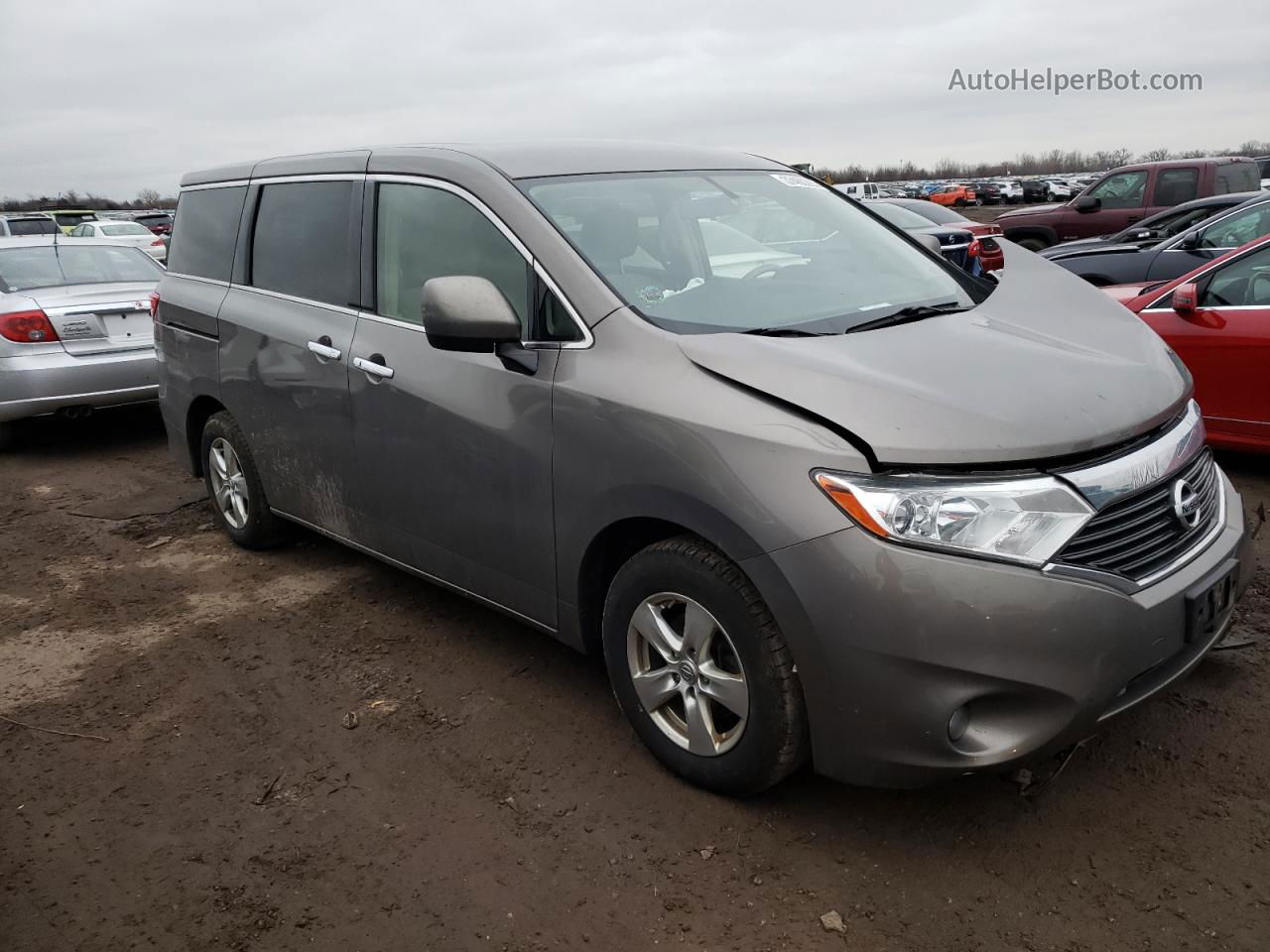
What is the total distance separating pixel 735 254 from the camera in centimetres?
354

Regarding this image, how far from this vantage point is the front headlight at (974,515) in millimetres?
2406

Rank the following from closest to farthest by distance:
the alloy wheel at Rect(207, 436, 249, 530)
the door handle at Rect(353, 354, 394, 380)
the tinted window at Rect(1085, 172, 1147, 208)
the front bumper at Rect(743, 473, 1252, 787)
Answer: the front bumper at Rect(743, 473, 1252, 787) < the door handle at Rect(353, 354, 394, 380) < the alloy wheel at Rect(207, 436, 249, 530) < the tinted window at Rect(1085, 172, 1147, 208)

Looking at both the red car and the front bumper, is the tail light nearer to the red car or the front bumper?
the front bumper

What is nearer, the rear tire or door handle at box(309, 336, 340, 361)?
door handle at box(309, 336, 340, 361)

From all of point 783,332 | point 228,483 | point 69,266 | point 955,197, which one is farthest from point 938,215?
point 955,197

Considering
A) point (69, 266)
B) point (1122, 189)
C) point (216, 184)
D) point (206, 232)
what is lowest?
point (69, 266)

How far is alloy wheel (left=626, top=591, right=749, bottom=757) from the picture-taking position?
9.21 feet

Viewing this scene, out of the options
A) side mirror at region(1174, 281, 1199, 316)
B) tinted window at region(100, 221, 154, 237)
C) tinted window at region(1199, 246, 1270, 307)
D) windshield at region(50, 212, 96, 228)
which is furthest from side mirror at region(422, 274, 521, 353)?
windshield at region(50, 212, 96, 228)

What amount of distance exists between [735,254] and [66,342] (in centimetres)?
581

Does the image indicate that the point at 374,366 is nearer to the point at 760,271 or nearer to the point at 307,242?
the point at 307,242

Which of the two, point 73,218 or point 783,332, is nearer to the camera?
point 783,332

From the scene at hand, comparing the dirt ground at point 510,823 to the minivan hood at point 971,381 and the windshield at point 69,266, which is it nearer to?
the minivan hood at point 971,381

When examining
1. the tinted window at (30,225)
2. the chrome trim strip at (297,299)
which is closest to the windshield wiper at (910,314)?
the chrome trim strip at (297,299)

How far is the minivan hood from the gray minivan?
11 mm
